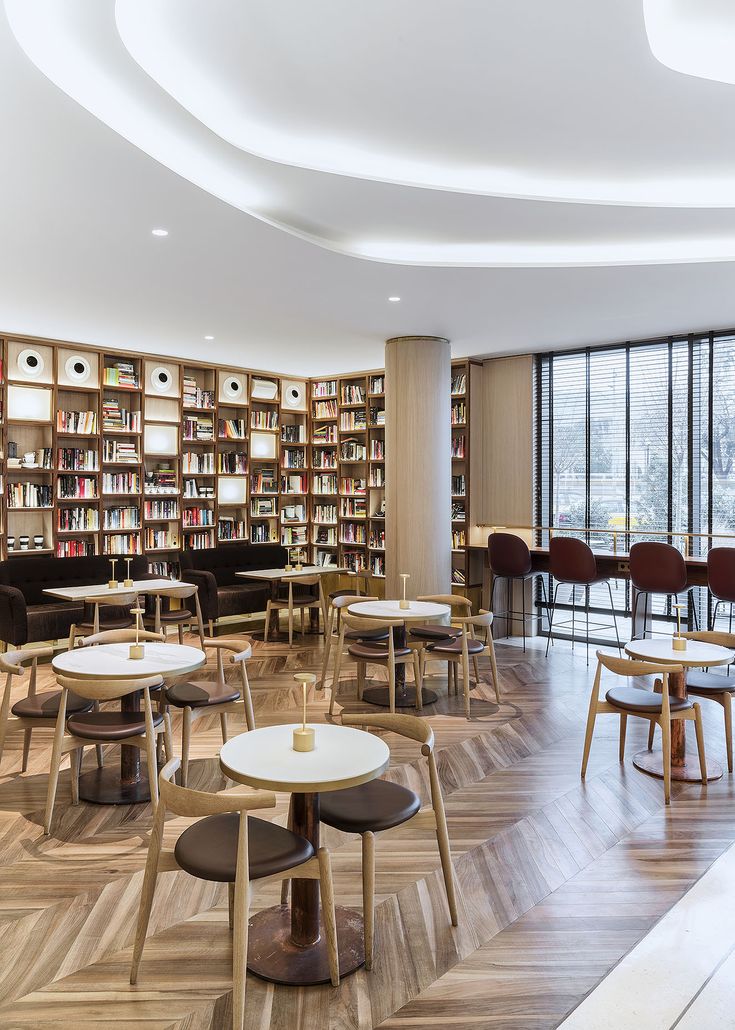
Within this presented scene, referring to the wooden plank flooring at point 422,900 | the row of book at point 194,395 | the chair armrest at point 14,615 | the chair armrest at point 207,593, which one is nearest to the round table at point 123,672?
the wooden plank flooring at point 422,900

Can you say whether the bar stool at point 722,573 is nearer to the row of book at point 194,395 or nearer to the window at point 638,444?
the window at point 638,444

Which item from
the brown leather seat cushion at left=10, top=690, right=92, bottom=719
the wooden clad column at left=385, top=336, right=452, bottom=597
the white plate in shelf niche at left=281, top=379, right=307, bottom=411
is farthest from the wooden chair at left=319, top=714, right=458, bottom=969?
the white plate in shelf niche at left=281, top=379, right=307, bottom=411

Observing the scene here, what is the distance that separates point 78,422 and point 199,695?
194 inches

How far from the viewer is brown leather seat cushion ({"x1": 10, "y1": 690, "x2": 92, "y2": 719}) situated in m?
3.91

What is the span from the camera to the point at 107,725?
149 inches

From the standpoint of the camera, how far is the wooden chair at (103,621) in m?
6.29

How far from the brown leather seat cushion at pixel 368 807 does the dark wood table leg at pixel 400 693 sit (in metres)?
2.79

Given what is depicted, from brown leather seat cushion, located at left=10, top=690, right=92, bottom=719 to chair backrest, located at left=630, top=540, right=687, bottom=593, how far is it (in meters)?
4.65

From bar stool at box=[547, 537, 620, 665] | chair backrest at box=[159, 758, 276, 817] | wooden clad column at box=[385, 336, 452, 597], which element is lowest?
chair backrest at box=[159, 758, 276, 817]

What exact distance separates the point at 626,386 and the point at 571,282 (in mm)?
2593

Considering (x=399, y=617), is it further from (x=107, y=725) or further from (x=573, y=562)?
(x=573, y=562)

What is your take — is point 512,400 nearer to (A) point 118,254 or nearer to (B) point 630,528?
(B) point 630,528

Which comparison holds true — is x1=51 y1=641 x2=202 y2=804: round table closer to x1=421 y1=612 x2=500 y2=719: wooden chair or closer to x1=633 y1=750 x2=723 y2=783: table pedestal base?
x1=421 y1=612 x2=500 y2=719: wooden chair

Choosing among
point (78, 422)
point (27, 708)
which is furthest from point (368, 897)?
point (78, 422)
